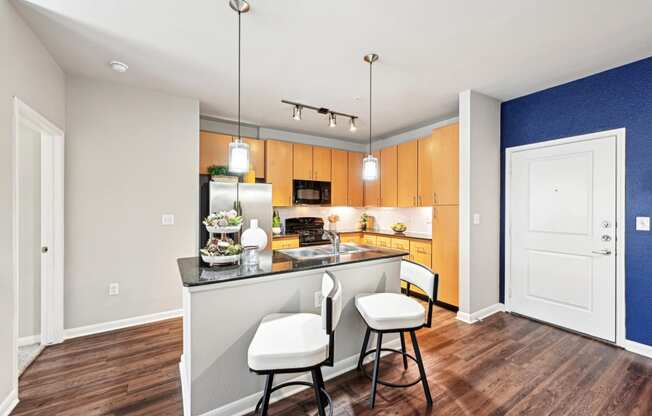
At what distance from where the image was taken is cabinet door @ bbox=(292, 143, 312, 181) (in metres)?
4.80

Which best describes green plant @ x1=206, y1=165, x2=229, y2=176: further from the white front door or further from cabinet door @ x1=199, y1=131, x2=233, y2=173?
the white front door

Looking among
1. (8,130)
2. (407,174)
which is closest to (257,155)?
(407,174)

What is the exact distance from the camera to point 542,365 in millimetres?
2363

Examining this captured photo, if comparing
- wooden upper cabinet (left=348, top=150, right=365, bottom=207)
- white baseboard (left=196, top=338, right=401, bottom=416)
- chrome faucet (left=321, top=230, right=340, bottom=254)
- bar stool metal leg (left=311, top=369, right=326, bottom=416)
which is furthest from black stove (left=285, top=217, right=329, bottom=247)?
bar stool metal leg (left=311, top=369, right=326, bottom=416)

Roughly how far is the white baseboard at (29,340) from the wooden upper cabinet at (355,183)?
4.38 metres

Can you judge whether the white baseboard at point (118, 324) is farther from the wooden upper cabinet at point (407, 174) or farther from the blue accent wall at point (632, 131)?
the blue accent wall at point (632, 131)

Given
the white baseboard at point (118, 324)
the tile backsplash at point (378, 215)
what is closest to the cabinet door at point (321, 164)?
the tile backsplash at point (378, 215)

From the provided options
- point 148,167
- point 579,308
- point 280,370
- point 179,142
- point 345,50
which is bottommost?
point 579,308

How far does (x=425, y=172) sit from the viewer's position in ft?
14.0

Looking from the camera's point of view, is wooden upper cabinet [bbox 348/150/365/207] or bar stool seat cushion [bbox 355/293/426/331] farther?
wooden upper cabinet [bbox 348/150/365/207]

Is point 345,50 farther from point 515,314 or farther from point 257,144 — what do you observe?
point 515,314

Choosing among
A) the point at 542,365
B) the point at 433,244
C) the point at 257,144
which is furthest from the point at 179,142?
the point at 542,365

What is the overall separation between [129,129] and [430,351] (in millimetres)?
3891

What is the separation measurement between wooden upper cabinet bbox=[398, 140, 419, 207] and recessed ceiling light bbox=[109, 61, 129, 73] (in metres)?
3.80
